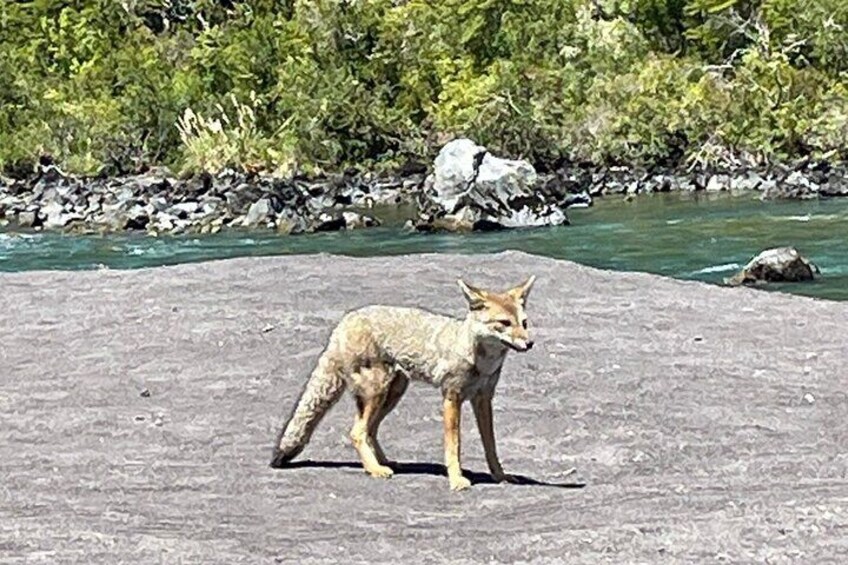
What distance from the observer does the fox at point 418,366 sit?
24.2 ft

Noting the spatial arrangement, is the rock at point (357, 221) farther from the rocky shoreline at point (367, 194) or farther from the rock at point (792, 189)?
the rock at point (792, 189)

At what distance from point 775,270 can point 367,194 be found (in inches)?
734

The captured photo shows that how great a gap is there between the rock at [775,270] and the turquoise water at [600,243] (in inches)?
15.8

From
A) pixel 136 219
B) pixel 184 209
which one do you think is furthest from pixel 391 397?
pixel 184 209

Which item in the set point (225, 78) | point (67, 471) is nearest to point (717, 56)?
point (225, 78)

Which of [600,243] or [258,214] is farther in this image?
[258,214]

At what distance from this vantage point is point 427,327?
7.79m

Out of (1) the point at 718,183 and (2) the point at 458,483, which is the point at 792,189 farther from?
(2) the point at 458,483

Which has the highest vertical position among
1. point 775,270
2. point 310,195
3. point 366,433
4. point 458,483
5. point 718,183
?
point 366,433

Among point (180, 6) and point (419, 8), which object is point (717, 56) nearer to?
point (419, 8)

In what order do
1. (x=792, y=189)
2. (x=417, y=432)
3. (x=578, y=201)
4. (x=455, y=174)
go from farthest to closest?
(x=792, y=189), (x=578, y=201), (x=455, y=174), (x=417, y=432)

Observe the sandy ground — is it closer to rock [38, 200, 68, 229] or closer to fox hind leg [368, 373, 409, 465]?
fox hind leg [368, 373, 409, 465]

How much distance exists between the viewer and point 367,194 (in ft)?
119

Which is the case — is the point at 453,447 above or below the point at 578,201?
above
